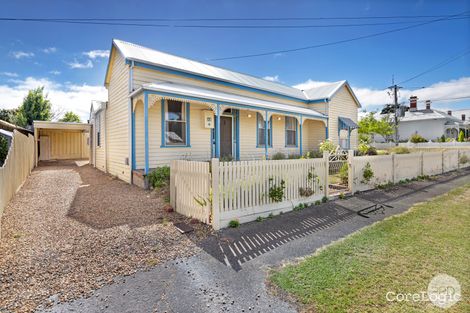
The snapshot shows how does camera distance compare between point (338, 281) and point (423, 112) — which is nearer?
point (338, 281)

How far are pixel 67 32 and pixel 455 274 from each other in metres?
15.6

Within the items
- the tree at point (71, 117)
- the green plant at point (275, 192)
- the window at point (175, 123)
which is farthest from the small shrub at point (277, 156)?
the tree at point (71, 117)

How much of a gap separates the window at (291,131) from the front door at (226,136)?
15.6 ft

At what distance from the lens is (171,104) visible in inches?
378

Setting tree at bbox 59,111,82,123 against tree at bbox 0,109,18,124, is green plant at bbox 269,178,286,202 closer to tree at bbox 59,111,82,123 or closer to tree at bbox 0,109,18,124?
tree at bbox 0,109,18,124

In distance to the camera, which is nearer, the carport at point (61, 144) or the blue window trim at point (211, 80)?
the blue window trim at point (211, 80)

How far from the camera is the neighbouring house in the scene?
32.0m

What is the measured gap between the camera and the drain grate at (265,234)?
3.46m

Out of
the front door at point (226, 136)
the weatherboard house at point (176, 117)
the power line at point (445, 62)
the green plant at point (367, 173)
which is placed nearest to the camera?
the green plant at point (367, 173)

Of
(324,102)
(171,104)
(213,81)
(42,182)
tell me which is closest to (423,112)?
(324,102)

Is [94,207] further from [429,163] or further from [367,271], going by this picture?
[429,163]

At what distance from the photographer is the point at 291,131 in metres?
15.2

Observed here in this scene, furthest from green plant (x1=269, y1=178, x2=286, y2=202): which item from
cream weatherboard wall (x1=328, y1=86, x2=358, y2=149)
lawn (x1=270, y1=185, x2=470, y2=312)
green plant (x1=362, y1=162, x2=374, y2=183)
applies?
cream weatherboard wall (x1=328, y1=86, x2=358, y2=149)

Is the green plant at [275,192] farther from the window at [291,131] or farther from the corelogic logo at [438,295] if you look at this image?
the window at [291,131]
